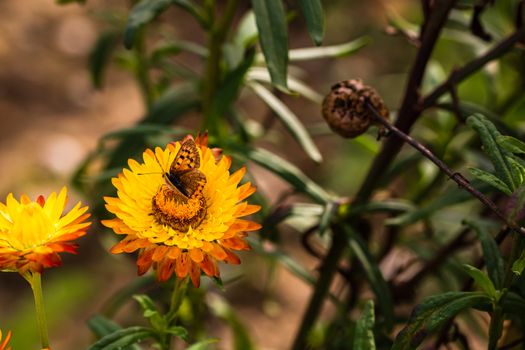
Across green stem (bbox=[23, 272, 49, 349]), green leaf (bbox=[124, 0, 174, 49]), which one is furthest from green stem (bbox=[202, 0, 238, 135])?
green stem (bbox=[23, 272, 49, 349])

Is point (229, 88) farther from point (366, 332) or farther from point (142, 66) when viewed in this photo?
point (366, 332)

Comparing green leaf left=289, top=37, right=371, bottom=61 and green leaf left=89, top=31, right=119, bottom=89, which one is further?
green leaf left=89, top=31, right=119, bottom=89

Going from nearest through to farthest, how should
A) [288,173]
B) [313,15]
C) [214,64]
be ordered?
[313,15]
[288,173]
[214,64]

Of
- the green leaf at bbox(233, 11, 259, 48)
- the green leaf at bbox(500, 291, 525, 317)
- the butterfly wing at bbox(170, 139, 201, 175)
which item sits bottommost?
the green leaf at bbox(500, 291, 525, 317)

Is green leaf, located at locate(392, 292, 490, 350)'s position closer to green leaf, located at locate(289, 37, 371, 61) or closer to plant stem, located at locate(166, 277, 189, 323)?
plant stem, located at locate(166, 277, 189, 323)

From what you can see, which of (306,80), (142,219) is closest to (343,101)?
(142,219)

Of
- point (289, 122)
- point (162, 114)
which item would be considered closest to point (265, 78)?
point (289, 122)

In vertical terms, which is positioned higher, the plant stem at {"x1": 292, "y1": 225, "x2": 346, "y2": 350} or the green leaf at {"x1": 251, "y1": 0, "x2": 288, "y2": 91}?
the green leaf at {"x1": 251, "y1": 0, "x2": 288, "y2": 91}
